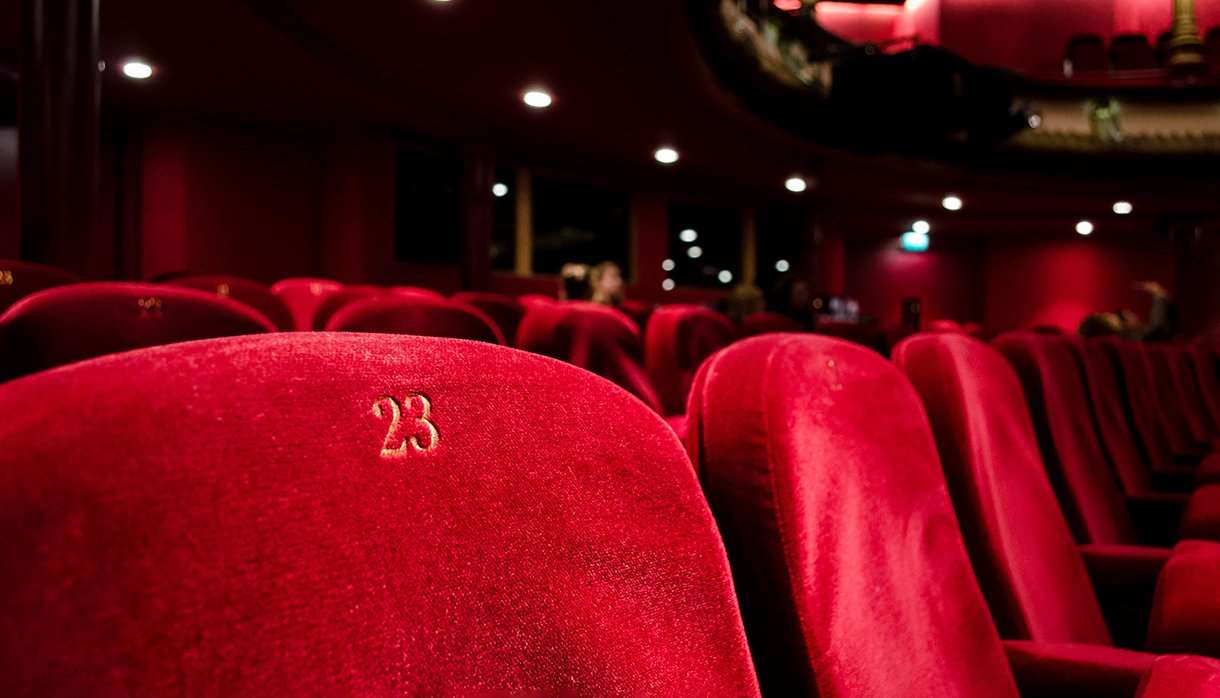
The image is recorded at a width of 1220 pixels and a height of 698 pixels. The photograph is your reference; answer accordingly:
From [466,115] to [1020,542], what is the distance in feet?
23.2

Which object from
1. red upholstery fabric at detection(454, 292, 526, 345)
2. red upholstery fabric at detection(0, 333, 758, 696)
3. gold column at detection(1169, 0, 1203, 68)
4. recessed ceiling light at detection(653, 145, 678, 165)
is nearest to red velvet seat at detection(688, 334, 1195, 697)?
red upholstery fabric at detection(0, 333, 758, 696)

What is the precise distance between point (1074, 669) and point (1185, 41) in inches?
393

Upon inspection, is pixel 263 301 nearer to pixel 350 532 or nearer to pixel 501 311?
pixel 501 311

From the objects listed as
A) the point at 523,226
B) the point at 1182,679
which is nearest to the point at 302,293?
the point at 1182,679

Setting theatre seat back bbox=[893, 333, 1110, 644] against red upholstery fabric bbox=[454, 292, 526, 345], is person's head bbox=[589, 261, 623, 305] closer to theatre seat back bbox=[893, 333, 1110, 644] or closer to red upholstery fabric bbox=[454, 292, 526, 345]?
red upholstery fabric bbox=[454, 292, 526, 345]

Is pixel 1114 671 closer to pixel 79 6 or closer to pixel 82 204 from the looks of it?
pixel 82 204

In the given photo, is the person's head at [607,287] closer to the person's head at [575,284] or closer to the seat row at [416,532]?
the person's head at [575,284]

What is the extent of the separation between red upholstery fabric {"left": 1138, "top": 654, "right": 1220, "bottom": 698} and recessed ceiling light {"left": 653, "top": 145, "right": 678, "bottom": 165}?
8236mm

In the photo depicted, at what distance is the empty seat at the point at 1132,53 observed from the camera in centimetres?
1073

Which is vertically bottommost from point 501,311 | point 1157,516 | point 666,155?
point 1157,516

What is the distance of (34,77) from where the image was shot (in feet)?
12.5

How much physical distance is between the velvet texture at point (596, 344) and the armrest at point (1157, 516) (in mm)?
1313

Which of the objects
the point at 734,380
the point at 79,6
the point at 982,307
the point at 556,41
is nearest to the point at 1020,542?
the point at 734,380

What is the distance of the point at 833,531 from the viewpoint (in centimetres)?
73
